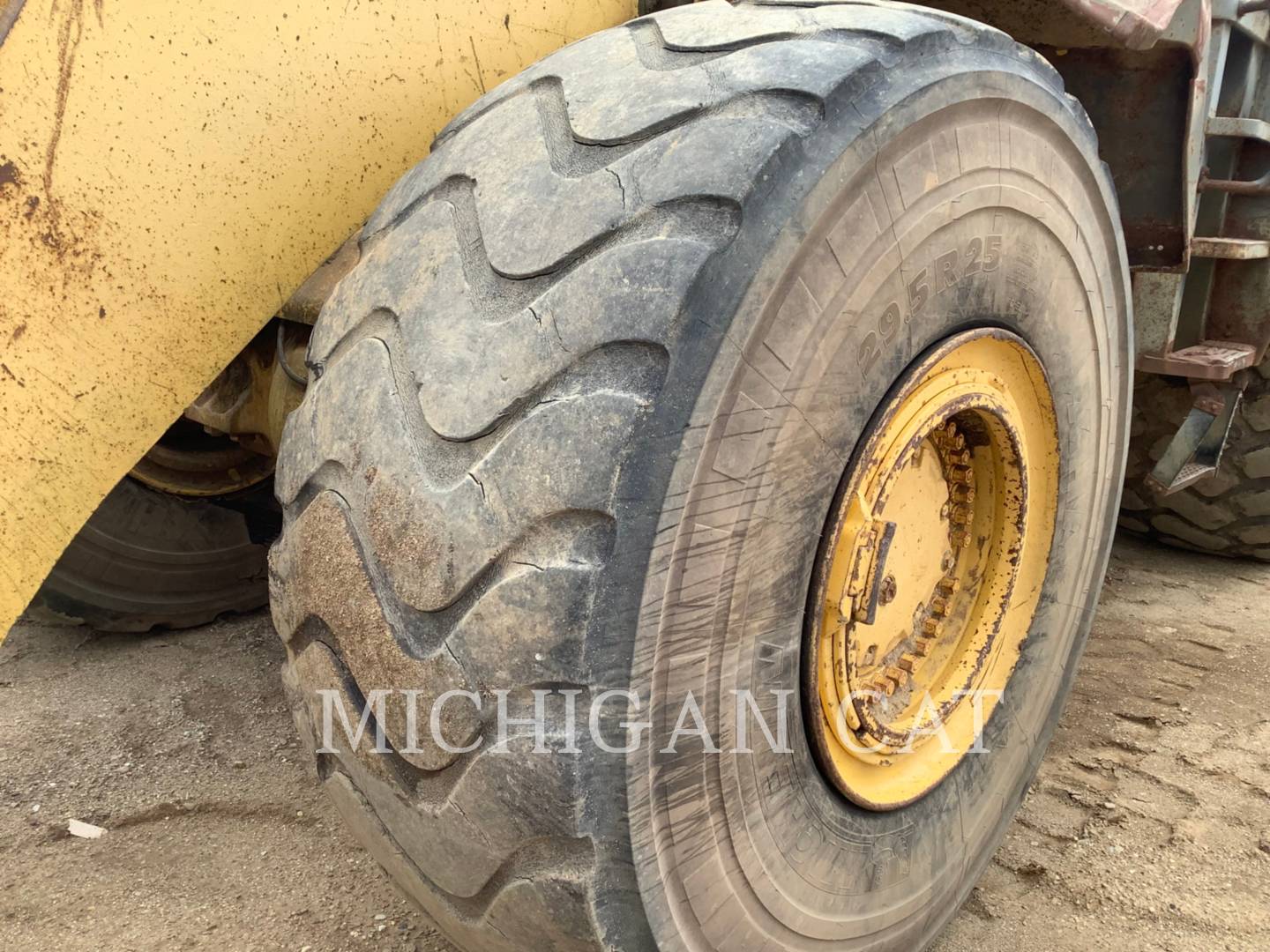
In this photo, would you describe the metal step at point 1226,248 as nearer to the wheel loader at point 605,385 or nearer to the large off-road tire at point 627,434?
the wheel loader at point 605,385

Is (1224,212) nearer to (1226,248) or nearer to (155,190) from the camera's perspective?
(1226,248)

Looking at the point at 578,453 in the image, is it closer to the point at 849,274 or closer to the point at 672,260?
the point at 672,260

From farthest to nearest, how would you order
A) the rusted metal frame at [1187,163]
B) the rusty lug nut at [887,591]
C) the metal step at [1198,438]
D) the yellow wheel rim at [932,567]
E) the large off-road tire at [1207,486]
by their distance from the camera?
the large off-road tire at [1207,486], the metal step at [1198,438], the rusted metal frame at [1187,163], the rusty lug nut at [887,591], the yellow wheel rim at [932,567]

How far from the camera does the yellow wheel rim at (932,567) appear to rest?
1147mm

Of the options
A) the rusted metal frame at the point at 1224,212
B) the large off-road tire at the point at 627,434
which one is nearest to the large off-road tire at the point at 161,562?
the large off-road tire at the point at 627,434

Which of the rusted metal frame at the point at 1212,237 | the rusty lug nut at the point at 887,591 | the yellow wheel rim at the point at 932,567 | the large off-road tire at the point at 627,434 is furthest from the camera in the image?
the rusted metal frame at the point at 1212,237

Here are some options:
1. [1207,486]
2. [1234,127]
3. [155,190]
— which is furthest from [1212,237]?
[155,190]

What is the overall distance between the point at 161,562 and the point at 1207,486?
8.40ft

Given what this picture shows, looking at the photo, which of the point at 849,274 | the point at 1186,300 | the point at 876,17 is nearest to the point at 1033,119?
the point at 876,17

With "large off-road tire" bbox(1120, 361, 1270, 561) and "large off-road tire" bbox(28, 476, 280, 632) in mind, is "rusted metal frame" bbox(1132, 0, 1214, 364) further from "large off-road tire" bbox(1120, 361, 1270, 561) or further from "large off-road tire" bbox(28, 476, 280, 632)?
"large off-road tire" bbox(28, 476, 280, 632)

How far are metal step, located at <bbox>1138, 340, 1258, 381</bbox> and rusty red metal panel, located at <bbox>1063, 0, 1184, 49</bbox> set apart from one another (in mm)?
753

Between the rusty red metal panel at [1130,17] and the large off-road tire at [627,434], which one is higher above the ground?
the rusty red metal panel at [1130,17]

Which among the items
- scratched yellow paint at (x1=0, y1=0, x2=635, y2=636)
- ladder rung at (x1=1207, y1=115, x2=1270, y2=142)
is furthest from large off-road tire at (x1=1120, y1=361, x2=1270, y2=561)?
scratched yellow paint at (x1=0, y1=0, x2=635, y2=636)

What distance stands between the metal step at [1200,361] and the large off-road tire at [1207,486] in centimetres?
28
